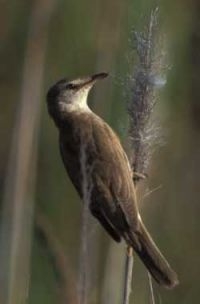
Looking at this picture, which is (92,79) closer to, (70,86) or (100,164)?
(70,86)

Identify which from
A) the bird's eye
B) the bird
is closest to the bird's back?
the bird

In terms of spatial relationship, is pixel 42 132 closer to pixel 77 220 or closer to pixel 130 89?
pixel 77 220

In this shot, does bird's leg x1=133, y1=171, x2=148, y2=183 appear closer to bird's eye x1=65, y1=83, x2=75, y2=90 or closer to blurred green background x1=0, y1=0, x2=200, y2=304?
blurred green background x1=0, y1=0, x2=200, y2=304

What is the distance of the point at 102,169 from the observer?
335 cm

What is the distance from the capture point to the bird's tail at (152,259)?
9.30 ft

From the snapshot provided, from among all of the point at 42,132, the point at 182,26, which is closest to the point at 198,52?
the point at 182,26

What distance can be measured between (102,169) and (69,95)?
0.49m

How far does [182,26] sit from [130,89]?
1.45 metres

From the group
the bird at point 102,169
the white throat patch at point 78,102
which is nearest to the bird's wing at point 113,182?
the bird at point 102,169

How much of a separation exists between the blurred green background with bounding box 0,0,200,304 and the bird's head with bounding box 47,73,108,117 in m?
0.06

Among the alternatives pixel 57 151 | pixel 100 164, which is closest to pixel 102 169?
pixel 100 164

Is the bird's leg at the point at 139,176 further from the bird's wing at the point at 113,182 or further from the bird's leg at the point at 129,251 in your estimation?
the bird's leg at the point at 129,251

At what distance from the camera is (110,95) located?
10.9 ft

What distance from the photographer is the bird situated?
9.79 ft
